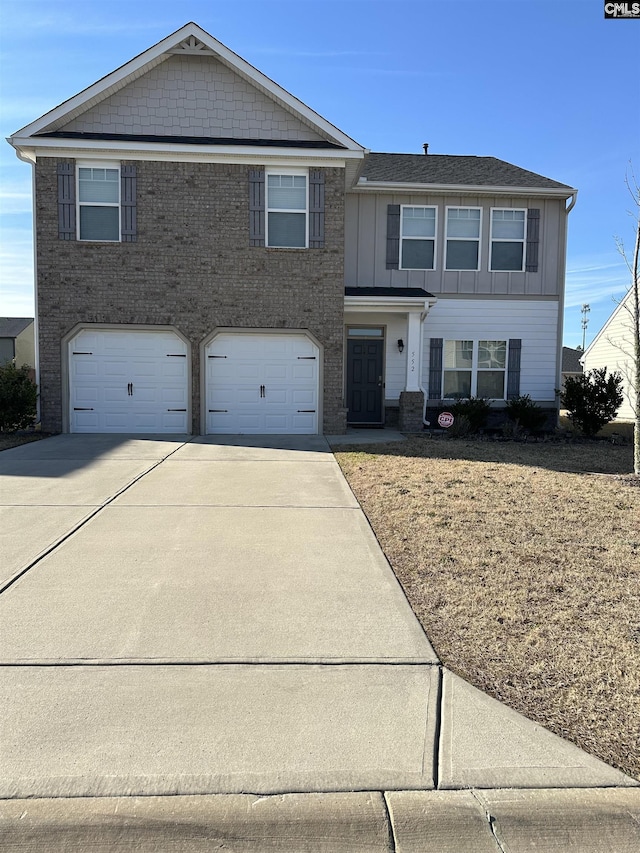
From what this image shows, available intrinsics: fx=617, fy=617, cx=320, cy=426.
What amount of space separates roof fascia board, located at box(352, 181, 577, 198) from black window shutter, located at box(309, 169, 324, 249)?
1.84 meters

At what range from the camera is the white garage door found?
1377cm

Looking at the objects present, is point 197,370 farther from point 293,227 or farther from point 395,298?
point 395,298

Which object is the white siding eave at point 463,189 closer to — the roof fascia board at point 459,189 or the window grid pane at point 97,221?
the roof fascia board at point 459,189

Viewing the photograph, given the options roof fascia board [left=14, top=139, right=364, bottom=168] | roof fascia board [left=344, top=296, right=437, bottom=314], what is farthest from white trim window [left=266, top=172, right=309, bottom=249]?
roof fascia board [left=344, top=296, right=437, bottom=314]

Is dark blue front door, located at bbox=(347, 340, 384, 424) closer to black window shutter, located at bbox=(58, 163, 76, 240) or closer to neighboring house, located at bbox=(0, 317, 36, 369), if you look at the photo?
black window shutter, located at bbox=(58, 163, 76, 240)

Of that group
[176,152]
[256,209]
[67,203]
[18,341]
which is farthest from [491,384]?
[18,341]

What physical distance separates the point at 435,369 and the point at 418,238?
335 centimetres

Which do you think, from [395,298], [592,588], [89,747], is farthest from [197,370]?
[89,747]

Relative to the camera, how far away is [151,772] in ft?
8.24

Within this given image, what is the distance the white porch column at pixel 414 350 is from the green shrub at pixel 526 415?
2620mm

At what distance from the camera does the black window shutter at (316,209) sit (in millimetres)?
13438

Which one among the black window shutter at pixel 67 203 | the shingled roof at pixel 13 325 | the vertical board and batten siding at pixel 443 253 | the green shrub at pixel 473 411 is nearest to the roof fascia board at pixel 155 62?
the black window shutter at pixel 67 203

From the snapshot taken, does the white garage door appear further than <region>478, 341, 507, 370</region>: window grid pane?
No

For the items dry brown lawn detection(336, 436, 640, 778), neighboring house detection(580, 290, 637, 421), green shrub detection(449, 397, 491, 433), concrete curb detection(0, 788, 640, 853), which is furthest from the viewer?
neighboring house detection(580, 290, 637, 421)
